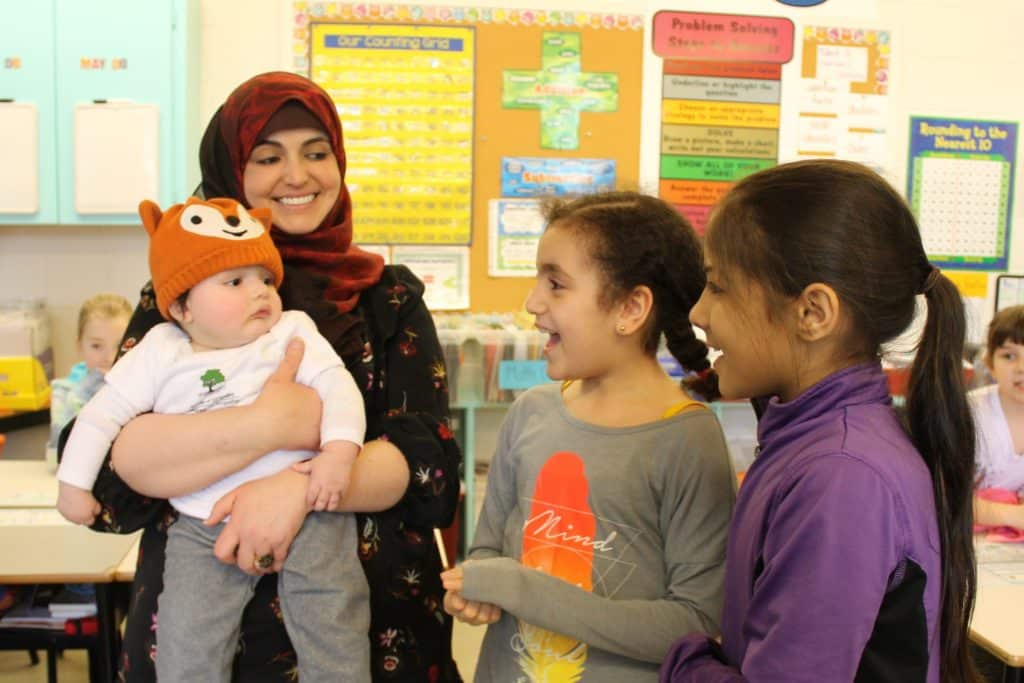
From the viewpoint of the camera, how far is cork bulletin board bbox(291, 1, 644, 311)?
3.75 m

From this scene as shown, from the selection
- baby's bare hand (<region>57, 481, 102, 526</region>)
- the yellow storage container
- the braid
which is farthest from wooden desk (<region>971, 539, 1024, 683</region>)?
the yellow storage container

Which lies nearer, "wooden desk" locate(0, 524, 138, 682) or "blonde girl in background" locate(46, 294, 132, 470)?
"wooden desk" locate(0, 524, 138, 682)

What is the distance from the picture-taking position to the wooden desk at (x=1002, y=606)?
63.2 inches

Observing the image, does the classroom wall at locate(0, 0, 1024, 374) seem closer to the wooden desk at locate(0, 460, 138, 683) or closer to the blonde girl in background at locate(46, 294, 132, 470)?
the blonde girl in background at locate(46, 294, 132, 470)

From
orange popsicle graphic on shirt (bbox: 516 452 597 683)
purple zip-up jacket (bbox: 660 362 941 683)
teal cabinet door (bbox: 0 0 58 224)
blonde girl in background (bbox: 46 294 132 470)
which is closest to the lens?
purple zip-up jacket (bbox: 660 362 941 683)

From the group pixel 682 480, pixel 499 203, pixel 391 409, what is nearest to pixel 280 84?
pixel 391 409

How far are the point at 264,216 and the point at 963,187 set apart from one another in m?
3.88

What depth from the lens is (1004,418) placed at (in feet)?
8.27

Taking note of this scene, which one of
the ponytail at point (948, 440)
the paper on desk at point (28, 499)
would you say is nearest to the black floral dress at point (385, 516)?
the ponytail at point (948, 440)

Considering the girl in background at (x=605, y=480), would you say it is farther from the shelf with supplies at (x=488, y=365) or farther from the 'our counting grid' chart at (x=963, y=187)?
the 'our counting grid' chart at (x=963, y=187)

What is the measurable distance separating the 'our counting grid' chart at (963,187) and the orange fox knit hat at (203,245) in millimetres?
3697

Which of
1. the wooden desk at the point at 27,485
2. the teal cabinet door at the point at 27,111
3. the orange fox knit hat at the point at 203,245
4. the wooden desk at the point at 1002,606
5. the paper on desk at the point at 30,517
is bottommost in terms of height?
the wooden desk at the point at 27,485

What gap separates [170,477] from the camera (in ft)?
3.68

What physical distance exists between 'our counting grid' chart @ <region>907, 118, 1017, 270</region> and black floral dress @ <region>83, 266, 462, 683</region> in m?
3.53
